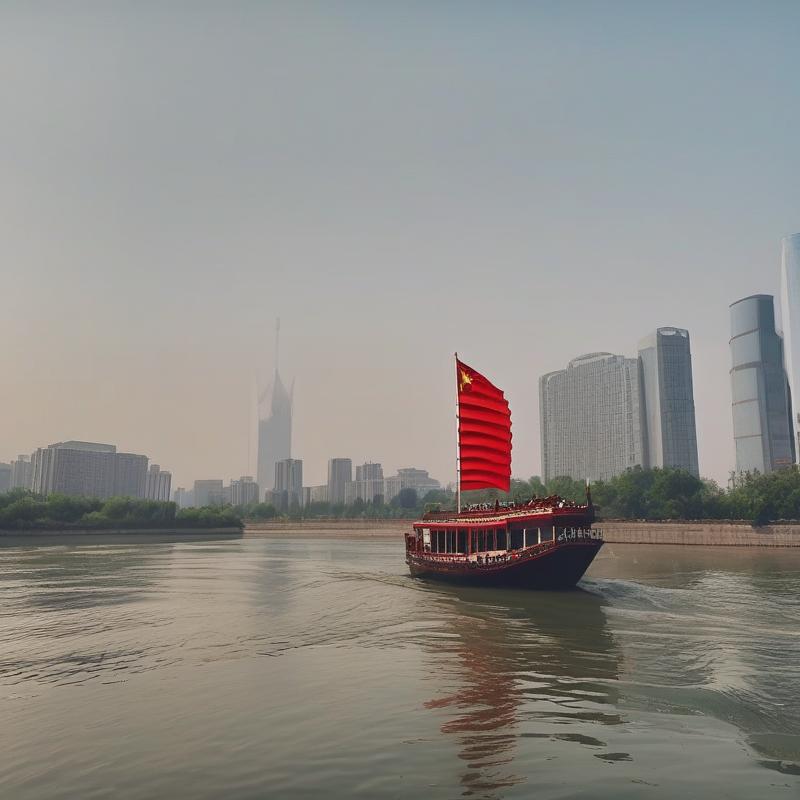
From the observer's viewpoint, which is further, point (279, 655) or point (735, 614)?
point (735, 614)

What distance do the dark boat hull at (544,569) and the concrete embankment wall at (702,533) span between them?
144 feet

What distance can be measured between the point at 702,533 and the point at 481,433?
40667mm

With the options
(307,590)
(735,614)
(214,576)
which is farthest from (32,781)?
(214,576)

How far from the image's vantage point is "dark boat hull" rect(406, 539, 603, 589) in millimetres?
28453

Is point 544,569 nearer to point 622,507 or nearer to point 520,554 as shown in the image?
point 520,554

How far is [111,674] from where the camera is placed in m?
15.7

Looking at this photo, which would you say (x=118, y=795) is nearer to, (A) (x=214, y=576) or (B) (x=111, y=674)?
(B) (x=111, y=674)

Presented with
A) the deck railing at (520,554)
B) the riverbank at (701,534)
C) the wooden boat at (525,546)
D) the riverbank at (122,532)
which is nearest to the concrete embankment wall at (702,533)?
the riverbank at (701,534)

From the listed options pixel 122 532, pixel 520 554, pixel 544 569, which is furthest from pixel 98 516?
pixel 544 569

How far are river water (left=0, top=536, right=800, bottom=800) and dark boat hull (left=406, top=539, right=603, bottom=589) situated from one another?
100cm

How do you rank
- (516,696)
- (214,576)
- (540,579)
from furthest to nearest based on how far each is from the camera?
(214,576)
(540,579)
(516,696)

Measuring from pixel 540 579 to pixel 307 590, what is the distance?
1145cm

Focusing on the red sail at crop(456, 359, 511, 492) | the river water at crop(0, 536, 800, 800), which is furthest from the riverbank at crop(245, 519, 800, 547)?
the river water at crop(0, 536, 800, 800)

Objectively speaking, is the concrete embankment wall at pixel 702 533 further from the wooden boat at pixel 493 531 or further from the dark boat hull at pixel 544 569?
the dark boat hull at pixel 544 569
